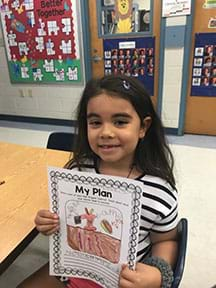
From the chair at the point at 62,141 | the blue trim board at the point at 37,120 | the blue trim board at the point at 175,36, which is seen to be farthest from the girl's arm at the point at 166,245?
the blue trim board at the point at 37,120

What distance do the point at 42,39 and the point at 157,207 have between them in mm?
3391

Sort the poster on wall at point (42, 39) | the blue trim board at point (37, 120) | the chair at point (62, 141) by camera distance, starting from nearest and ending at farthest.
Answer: the chair at point (62, 141) → the poster on wall at point (42, 39) → the blue trim board at point (37, 120)

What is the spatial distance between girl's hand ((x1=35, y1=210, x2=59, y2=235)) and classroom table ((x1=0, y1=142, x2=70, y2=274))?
77mm

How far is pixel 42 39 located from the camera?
356cm

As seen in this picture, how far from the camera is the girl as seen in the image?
2.40 ft

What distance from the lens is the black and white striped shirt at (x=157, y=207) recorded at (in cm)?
76

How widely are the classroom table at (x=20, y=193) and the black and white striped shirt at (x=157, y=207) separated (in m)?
0.33

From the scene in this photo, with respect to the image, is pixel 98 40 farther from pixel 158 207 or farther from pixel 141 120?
pixel 158 207

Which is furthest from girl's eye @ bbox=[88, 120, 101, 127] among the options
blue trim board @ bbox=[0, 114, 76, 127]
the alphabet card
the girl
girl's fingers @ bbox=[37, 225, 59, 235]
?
blue trim board @ bbox=[0, 114, 76, 127]

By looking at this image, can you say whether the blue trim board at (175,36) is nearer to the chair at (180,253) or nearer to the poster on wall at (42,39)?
the poster on wall at (42,39)

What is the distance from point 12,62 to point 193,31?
2.57 metres

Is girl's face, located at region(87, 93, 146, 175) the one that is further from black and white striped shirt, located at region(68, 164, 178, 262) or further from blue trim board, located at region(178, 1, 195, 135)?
blue trim board, located at region(178, 1, 195, 135)

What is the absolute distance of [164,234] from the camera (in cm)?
79

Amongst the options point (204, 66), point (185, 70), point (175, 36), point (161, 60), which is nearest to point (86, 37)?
point (161, 60)
